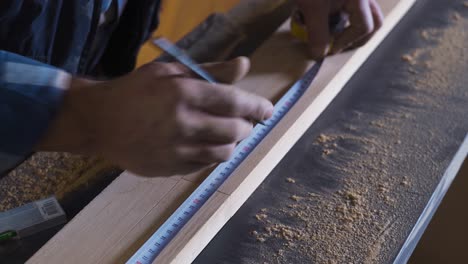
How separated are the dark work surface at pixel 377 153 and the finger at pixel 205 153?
0.28m

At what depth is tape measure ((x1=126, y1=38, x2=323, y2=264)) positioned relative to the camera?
1023mm

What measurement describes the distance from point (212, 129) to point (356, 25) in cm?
72

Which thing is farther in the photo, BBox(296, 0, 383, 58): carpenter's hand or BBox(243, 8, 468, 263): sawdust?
BBox(296, 0, 383, 58): carpenter's hand

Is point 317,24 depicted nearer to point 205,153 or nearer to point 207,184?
point 207,184

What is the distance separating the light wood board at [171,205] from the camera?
1.03 meters

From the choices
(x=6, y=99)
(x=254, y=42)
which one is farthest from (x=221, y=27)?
(x=6, y=99)

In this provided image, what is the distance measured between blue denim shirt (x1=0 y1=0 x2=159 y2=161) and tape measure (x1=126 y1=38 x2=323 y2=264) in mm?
244

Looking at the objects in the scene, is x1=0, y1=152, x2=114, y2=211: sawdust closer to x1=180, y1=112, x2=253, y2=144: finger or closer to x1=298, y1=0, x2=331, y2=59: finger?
x1=180, y1=112, x2=253, y2=144: finger

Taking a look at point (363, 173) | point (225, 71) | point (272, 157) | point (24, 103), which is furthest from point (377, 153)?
point (24, 103)

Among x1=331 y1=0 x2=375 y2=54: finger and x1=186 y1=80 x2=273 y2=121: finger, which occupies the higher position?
x1=186 y1=80 x2=273 y2=121: finger

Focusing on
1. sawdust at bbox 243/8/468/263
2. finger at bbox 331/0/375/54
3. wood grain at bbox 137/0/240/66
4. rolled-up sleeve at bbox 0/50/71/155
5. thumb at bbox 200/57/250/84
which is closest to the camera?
rolled-up sleeve at bbox 0/50/71/155

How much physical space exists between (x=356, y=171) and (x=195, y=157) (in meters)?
0.51

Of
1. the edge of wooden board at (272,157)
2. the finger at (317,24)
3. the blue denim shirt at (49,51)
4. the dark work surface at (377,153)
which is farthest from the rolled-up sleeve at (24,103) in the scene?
the finger at (317,24)

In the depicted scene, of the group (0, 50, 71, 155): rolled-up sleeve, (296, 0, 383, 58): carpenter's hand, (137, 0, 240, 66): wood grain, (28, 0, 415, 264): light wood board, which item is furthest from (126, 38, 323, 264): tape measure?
(137, 0, 240, 66): wood grain
